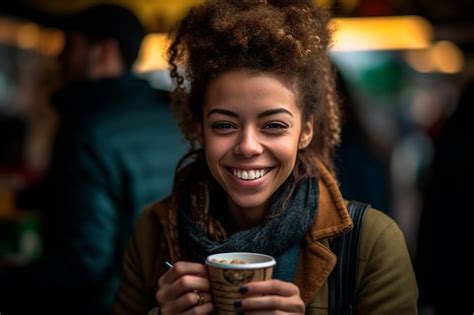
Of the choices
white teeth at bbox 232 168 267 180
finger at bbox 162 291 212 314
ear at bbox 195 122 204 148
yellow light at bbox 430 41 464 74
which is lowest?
finger at bbox 162 291 212 314

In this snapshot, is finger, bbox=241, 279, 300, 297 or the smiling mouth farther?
the smiling mouth

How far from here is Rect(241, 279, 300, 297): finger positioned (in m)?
1.92

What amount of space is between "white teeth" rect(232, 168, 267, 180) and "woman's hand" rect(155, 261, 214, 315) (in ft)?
1.03

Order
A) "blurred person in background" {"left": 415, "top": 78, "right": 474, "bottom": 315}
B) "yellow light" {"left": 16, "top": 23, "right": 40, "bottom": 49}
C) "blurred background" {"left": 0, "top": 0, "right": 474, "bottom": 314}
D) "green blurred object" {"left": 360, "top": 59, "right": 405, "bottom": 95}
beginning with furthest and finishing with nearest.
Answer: "green blurred object" {"left": 360, "top": 59, "right": 405, "bottom": 95} → "yellow light" {"left": 16, "top": 23, "right": 40, "bottom": 49} → "blurred background" {"left": 0, "top": 0, "right": 474, "bottom": 314} → "blurred person in background" {"left": 415, "top": 78, "right": 474, "bottom": 315}

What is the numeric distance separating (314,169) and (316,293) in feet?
1.36

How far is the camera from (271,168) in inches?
88.0

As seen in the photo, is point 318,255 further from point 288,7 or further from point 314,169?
point 288,7

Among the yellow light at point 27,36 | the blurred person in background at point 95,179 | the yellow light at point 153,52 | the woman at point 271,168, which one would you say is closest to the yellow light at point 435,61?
the yellow light at point 27,36

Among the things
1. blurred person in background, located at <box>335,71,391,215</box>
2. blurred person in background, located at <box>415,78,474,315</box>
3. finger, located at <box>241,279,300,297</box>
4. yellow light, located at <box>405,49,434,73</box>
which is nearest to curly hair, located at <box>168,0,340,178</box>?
finger, located at <box>241,279,300,297</box>

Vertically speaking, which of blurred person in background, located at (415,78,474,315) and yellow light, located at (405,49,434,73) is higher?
yellow light, located at (405,49,434,73)

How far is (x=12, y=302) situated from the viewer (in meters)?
3.64

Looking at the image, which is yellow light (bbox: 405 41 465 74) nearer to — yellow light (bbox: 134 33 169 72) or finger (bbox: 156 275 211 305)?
yellow light (bbox: 134 33 169 72)

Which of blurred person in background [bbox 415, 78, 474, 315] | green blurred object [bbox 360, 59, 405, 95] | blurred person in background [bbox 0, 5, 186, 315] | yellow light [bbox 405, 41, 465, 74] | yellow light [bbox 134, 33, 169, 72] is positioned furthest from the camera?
green blurred object [bbox 360, 59, 405, 95]

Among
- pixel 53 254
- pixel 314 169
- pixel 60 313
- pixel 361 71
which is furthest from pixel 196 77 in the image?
pixel 361 71
